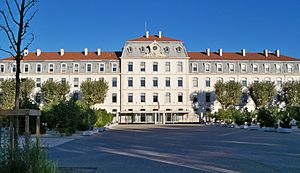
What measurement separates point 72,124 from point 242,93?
1709 inches

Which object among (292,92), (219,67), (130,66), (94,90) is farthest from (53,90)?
(292,92)

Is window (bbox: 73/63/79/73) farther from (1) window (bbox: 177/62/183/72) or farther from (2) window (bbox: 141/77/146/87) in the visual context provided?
(1) window (bbox: 177/62/183/72)

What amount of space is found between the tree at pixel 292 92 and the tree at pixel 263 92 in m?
2.42

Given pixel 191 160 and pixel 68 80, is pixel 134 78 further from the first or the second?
pixel 191 160

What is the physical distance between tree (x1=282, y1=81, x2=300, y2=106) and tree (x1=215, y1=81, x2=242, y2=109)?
830cm

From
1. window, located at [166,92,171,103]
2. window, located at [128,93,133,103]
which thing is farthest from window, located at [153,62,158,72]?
window, located at [128,93,133,103]

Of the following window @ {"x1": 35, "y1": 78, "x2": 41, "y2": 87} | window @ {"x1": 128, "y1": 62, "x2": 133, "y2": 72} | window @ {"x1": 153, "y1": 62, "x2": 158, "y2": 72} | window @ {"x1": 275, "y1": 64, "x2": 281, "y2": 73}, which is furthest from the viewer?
window @ {"x1": 275, "y1": 64, "x2": 281, "y2": 73}

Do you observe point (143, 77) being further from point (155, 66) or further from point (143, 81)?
point (155, 66)

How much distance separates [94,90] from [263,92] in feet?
90.9

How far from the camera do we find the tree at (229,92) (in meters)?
58.4

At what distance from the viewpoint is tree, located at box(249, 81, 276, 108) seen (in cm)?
5845

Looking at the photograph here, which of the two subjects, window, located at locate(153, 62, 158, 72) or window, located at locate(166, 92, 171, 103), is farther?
window, located at locate(166, 92, 171, 103)

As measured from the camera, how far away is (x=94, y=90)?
187 feet

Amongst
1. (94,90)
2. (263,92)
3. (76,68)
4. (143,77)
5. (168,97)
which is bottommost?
(168,97)
